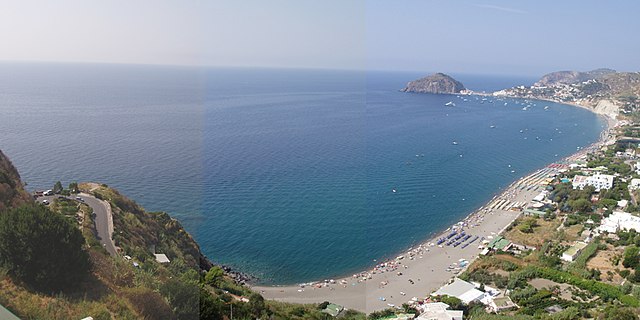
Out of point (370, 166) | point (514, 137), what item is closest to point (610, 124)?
point (514, 137)

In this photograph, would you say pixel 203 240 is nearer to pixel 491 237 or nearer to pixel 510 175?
pixel 491 237

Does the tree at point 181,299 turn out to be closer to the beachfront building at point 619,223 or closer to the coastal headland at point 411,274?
the coastal headland at point 411,274

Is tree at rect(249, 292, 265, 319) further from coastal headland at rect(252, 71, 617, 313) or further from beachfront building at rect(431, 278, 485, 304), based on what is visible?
beachfront building at rect(431, 278, 485, 304)

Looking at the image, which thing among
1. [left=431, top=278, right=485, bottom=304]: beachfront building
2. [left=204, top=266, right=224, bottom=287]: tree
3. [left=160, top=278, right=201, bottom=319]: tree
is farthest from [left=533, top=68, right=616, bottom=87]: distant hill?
[left=160, top=278, right=201, bottom=319]: tree

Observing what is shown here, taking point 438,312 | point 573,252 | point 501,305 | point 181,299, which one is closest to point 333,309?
point 438,312

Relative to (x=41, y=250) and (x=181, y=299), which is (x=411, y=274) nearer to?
(x=181, y=299)

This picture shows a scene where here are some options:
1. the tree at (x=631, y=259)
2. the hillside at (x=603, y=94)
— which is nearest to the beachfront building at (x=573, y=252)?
the tree at (x=631, y=259)
